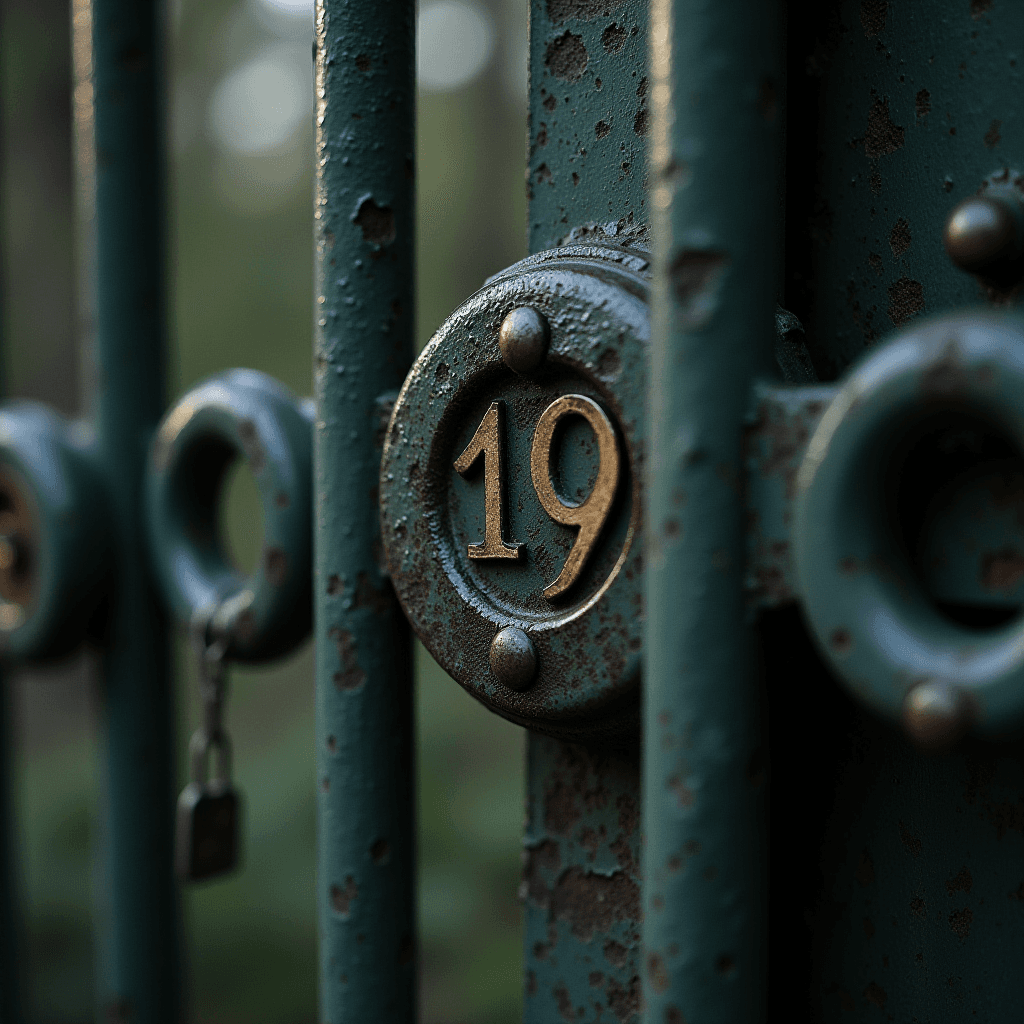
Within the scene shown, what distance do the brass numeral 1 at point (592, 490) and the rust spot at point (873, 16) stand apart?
0.18 meters

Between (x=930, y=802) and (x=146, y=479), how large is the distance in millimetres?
536

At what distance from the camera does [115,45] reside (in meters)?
0.65

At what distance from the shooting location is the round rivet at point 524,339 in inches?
14.7

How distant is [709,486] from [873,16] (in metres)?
0.21

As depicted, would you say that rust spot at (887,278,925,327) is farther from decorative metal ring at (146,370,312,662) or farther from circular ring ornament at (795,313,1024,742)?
decorative metal ring at (146,370,312,662)

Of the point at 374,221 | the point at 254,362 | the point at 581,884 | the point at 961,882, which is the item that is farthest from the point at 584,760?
the point at 254,362

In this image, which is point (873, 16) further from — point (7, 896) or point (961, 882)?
point (7, 896)

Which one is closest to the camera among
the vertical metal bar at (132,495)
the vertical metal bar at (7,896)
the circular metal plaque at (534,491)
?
the circular metal plaque at (534,491)

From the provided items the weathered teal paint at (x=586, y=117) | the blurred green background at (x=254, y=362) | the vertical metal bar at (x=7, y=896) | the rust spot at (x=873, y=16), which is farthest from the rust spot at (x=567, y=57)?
the blurred green background at (x=254, y=362)

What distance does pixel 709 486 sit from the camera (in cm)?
29

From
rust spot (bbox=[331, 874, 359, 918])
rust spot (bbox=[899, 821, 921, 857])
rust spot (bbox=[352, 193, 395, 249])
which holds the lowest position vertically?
rust spot (bbox=[331, 874, 359, 918])

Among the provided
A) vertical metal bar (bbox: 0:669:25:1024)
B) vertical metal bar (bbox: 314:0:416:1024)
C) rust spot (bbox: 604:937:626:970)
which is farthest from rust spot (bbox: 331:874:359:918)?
vertical metal bar (bbox: 0:669:25:1024)

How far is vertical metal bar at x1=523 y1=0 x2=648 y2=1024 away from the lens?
0.41 m

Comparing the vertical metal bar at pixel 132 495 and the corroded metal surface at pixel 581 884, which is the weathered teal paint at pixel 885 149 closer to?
the corroded metal surface at pixel 581 884
